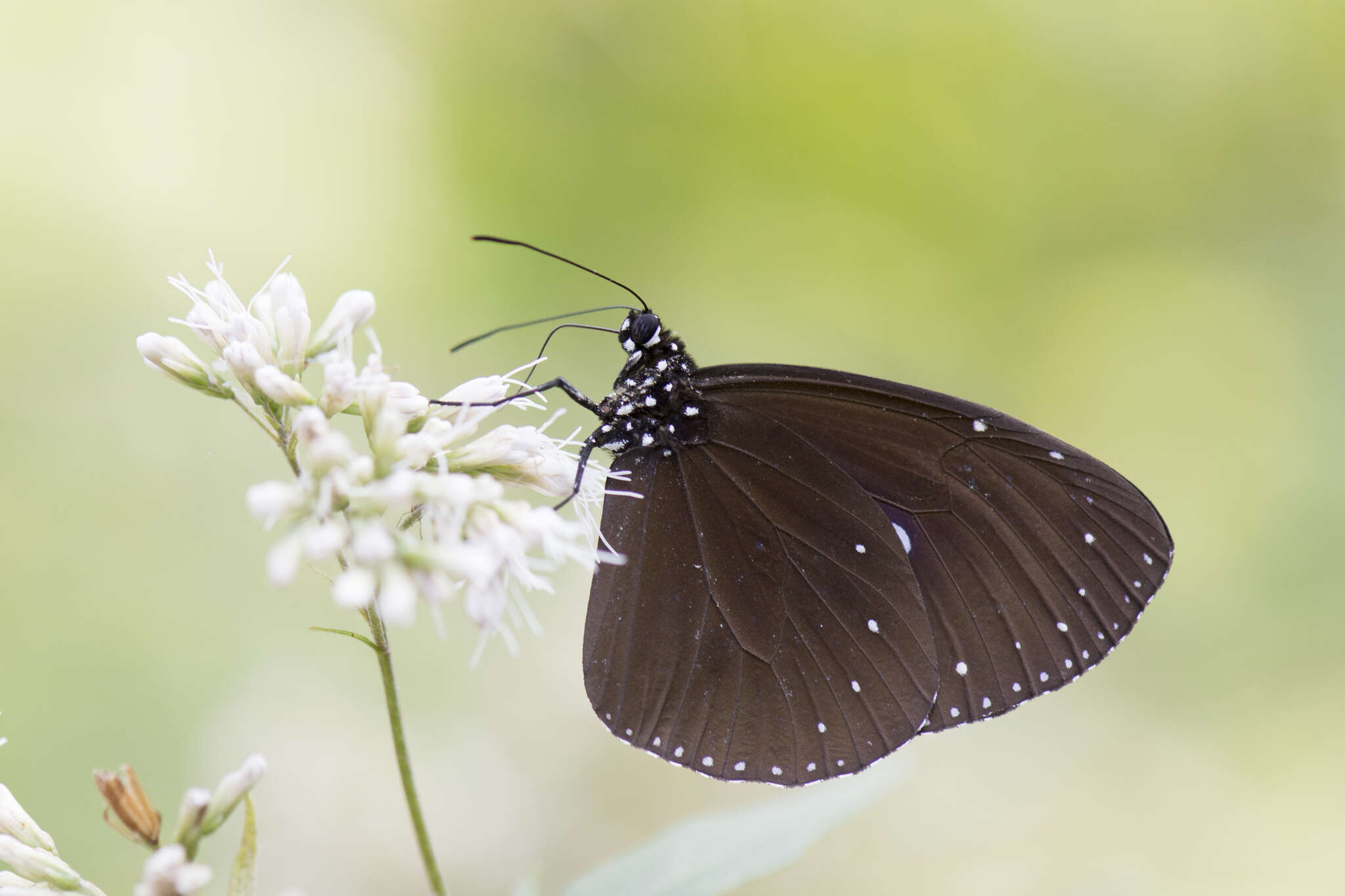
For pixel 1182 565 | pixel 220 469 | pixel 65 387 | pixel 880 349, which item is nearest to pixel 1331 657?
pixel 1182 565

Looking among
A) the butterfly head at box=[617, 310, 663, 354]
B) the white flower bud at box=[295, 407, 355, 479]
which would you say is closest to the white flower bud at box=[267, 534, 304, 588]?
the white flower bud at box=[295, 407, 355, 479]

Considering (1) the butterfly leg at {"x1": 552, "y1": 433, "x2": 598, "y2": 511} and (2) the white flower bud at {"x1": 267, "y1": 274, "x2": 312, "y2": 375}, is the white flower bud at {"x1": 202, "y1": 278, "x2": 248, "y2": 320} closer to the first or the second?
(2) the white flower bud at {"x1": 267, "y1": 274, "x2": 312, "y2": 375}

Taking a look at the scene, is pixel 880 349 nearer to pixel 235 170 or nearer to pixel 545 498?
pixel 545 498

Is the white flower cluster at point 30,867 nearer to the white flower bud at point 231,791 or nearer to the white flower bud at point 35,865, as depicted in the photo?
the white flower bud at point 35,865

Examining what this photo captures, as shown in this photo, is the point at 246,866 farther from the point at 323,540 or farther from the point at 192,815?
the point at 323,540

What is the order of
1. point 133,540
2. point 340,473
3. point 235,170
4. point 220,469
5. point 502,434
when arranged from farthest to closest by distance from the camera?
point 235,170 < point 220,469 < point 133,540 < point 502,434 < point 340,473

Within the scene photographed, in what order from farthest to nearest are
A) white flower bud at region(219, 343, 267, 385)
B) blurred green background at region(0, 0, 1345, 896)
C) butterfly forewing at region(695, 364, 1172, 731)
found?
blurred green background at region(0, 0, 1345, 896) → butterfly forewing at region(695, 364, 1172, 731) → white flower bud at region(219, 343, 267, 385)
